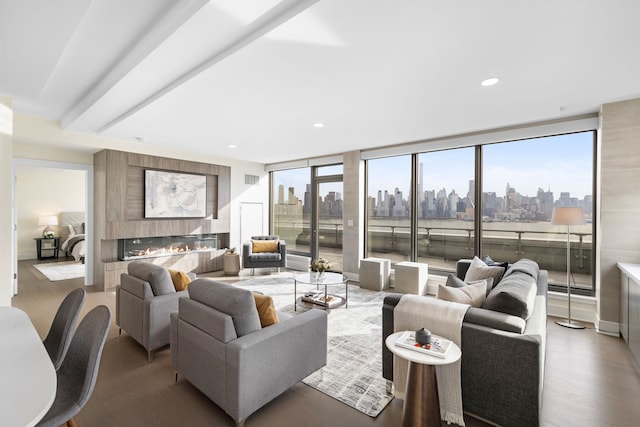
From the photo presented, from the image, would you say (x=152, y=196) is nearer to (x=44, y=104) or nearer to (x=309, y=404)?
(x=44, y=104)

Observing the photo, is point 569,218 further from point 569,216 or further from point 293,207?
point 293,207

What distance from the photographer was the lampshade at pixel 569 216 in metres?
3.53

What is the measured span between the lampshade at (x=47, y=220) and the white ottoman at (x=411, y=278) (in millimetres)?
9120

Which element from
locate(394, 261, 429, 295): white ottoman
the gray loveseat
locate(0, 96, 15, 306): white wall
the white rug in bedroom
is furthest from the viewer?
the white rug in bedroom

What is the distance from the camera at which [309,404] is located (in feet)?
7.03

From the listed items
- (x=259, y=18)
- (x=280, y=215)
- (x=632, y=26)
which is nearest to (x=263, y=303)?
(x=259, y=18)

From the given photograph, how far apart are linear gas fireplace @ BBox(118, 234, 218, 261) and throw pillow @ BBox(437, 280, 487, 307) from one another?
17.7ft

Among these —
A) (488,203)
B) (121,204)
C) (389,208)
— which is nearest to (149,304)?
(121,204)

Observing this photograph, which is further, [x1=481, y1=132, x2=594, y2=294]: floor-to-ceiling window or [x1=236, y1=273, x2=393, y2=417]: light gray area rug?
[x1=481, y1=132, x2=594, y2=294]: floor-to-ceiling window

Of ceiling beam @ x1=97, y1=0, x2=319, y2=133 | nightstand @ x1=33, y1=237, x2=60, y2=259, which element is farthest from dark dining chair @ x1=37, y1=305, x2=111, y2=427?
nightstand @ x1=33, y1=237, x2=60, y2=259

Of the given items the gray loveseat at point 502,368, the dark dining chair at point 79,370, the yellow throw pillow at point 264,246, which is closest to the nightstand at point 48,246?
the yellow throw pillow at point 264,246

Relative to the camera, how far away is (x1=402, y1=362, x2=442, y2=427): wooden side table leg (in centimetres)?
172

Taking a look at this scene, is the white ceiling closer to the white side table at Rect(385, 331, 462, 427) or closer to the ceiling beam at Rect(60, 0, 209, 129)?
the ceiling beam at Rect(60, 0, 209, 129)

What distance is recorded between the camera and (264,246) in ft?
21.4
